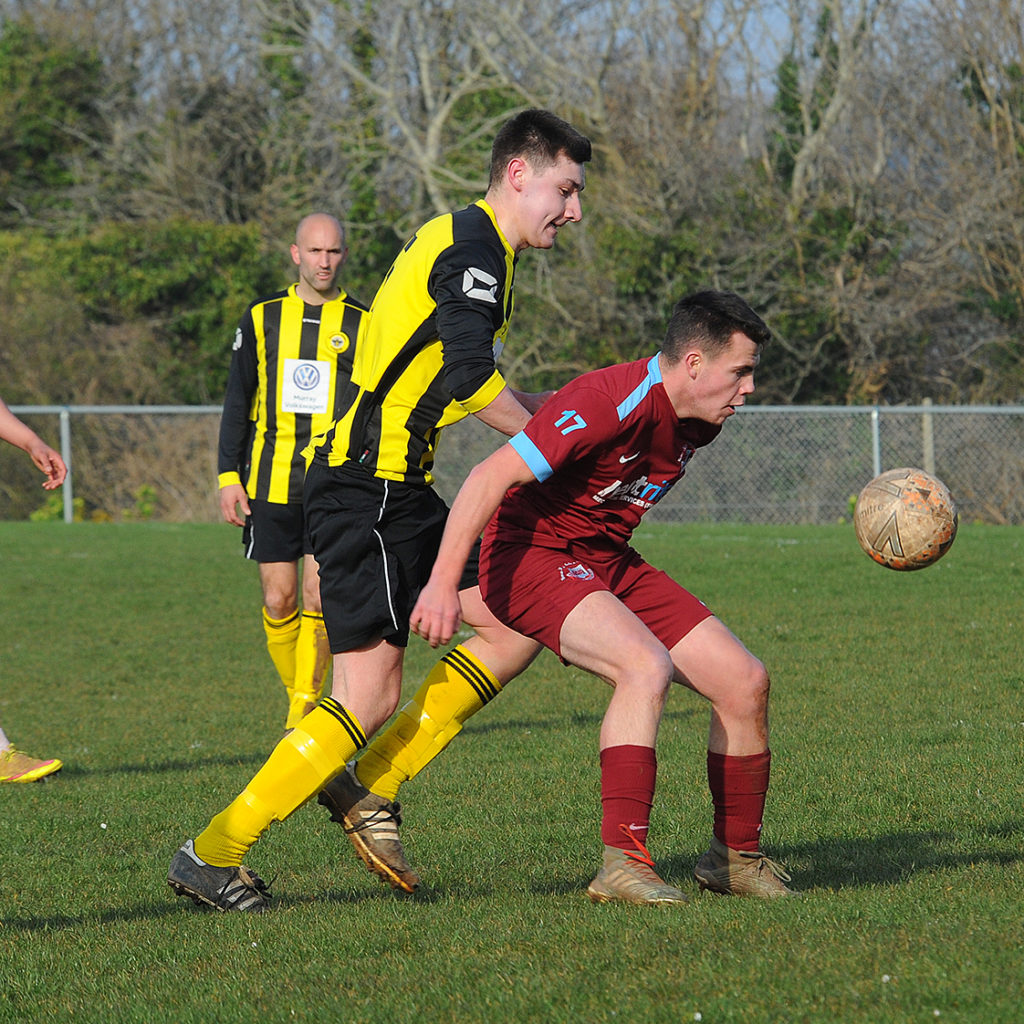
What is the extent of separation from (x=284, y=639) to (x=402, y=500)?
3.51 metres

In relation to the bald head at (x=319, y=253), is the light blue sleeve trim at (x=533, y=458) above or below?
below

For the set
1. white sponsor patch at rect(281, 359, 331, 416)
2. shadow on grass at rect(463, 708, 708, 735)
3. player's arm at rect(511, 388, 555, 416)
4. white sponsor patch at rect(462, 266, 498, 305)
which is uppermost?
white sponsor patch at rect(462, 266, 498, 305)

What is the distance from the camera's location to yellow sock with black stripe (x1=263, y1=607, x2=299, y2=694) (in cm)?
796

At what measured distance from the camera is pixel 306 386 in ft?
25.5

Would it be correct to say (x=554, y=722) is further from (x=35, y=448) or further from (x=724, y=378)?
(x=724, y=378)

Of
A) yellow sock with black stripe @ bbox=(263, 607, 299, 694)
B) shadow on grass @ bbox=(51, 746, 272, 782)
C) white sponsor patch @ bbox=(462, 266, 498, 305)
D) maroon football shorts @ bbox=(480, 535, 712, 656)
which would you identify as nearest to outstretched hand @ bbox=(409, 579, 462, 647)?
maroon football shorts @ bbox=(480, 535, 712, 656)

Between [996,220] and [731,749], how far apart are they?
790 inches

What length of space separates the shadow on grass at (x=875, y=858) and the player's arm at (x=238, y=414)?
3717mm

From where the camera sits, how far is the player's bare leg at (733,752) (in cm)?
443

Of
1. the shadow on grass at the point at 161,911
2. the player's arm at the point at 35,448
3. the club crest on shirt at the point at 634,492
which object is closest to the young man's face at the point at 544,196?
the club crest on shirt at the point at 634,492

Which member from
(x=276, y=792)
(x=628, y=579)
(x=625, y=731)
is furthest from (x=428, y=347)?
(x=276, y=792)

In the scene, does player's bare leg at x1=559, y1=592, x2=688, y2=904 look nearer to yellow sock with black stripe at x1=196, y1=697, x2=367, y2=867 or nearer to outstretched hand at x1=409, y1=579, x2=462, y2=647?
outstretched hand at x1=409, y1=579, x2=462, y2=647

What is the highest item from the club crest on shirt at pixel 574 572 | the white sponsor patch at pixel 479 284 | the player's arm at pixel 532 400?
the white sponsor patch at pixel 479 284

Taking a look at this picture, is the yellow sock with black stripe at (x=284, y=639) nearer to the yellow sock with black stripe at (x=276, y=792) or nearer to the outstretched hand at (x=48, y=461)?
the outstretched hand at (x=48, y=461)
